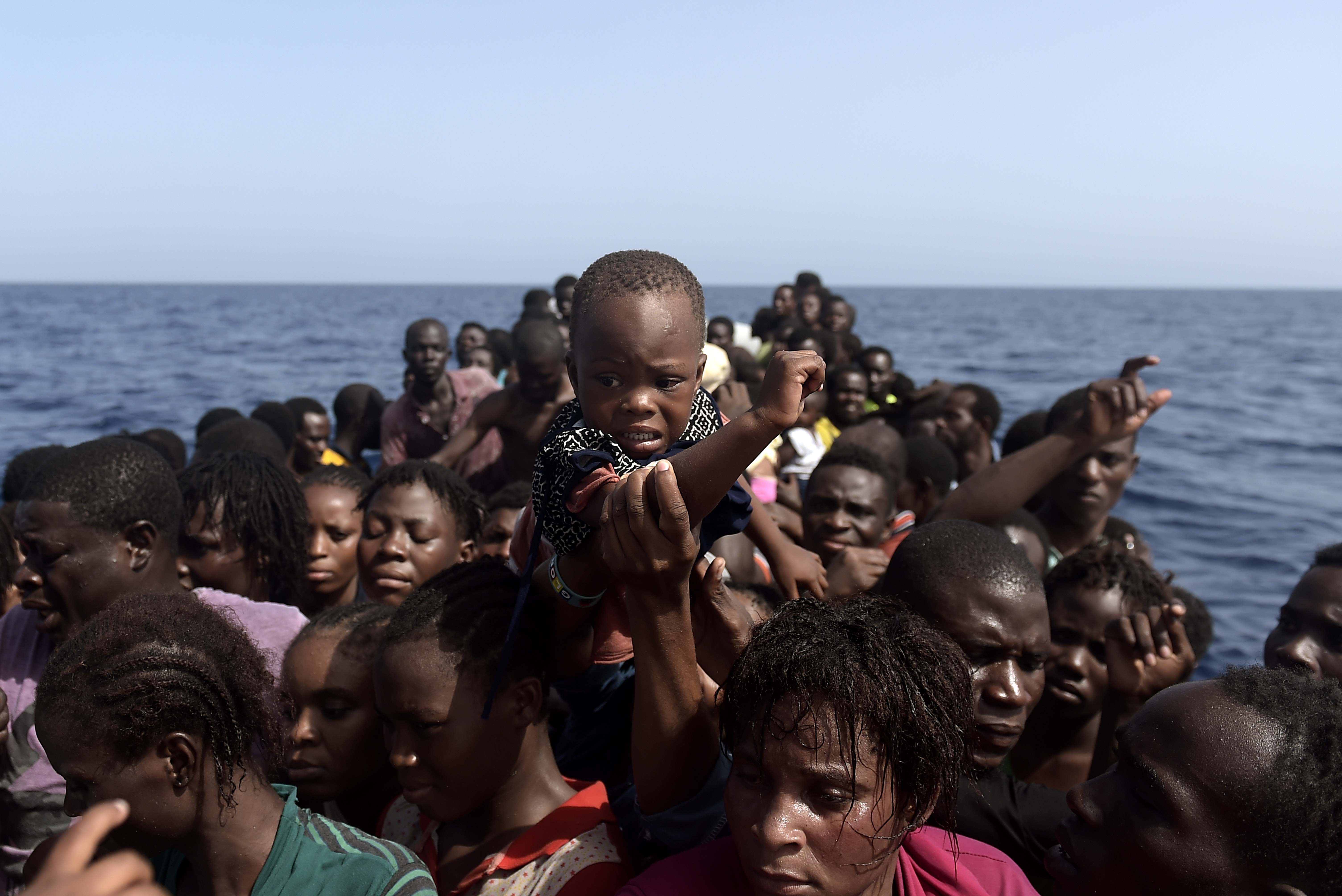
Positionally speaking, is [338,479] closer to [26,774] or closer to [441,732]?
[26,774]

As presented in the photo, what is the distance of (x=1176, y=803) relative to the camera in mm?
1740

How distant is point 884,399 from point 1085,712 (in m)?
5.47

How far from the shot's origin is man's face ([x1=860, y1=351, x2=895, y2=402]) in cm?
831

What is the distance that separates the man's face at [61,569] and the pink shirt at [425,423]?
373cm

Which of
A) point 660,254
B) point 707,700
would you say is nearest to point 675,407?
point 660,254

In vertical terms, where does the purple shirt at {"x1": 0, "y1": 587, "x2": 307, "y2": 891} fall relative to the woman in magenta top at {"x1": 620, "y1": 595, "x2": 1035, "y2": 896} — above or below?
below

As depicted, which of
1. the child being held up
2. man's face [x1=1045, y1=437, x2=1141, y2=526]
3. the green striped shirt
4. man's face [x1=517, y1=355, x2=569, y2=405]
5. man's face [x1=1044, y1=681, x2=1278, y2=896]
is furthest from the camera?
man's face [x1=517, y1=355, x2=569, y2=405]

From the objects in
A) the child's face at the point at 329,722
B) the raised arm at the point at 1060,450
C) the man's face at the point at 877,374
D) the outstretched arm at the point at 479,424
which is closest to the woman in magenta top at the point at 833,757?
the child's face at the point at 329,722

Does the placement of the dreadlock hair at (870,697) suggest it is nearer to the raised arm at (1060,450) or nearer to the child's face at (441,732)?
the child's face at (441,732)

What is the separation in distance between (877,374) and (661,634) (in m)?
6.85

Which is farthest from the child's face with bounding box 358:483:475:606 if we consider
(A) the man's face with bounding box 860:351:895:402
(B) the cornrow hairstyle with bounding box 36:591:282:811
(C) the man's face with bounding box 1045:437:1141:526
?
(A) the man's face with bounding box 860:351:895:402

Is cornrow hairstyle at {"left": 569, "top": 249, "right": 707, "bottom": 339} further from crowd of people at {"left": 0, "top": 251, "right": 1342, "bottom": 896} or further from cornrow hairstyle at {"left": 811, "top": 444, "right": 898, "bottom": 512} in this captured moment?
cornrow hairstyle at {"left": 811, "top": 444, "right": 898, "bottom": 512}

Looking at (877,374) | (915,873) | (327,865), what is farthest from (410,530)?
(877,374)

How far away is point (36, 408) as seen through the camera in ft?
57.7
